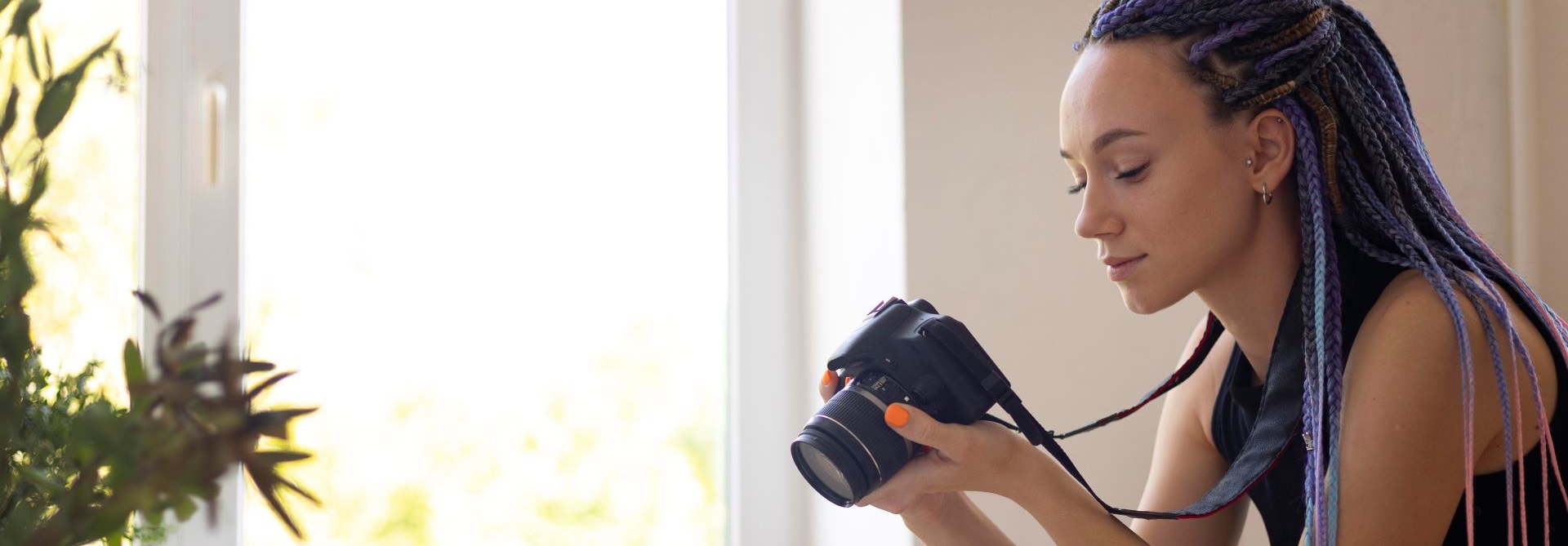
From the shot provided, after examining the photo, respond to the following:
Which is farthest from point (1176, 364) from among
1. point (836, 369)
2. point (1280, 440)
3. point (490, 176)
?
point (490, 176)

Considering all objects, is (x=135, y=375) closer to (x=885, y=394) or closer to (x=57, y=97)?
(x=57, y=97)

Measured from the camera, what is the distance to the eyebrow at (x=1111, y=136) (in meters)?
0.81

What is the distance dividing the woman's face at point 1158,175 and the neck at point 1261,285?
1cm

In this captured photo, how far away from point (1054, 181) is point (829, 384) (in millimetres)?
507

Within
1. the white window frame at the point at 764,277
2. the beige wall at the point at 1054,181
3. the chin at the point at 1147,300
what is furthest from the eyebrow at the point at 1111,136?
the white window frame at the point at 764,277

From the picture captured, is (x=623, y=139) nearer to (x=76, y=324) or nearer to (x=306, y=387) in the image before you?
(x=306, y=387)

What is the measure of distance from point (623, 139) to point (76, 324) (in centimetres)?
60

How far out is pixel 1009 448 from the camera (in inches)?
31.8

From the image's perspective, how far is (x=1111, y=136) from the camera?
82cm

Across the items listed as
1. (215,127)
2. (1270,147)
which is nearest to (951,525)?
(1270,147)

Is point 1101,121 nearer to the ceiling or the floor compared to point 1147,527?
nearer to the ceiling

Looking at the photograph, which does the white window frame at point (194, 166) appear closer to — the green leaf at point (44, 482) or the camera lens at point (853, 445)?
the camera lens at point (853, 445)

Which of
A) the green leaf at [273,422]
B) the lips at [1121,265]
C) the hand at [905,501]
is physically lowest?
the hand at [905,501]

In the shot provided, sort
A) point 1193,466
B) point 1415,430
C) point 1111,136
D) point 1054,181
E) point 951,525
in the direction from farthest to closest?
point 1054,181 < point 1193,466 < point 951,525 < point 1111,136 < point 1415,430
